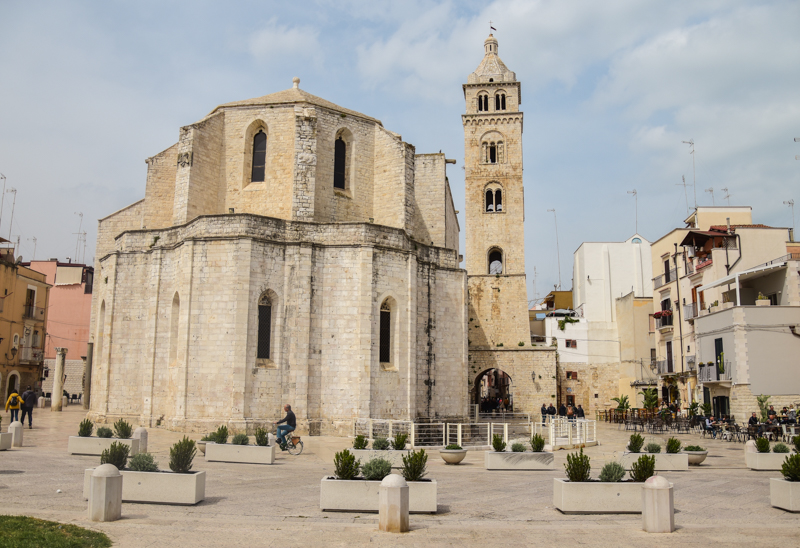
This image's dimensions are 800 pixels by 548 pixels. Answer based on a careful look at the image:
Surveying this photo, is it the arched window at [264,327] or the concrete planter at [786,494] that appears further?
the arched window at [264,327]

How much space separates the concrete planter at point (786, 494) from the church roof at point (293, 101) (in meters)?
20.8

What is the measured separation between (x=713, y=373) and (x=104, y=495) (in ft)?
86.7

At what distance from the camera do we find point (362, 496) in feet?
31.2

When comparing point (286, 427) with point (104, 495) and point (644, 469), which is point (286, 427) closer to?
point (104, 495)

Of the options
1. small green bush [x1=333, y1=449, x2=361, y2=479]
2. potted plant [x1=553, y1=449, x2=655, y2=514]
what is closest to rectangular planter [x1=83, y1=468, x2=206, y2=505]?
small green bush [x1=333, y1=449, x2=361, y2=479]

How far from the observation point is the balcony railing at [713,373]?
26797 mm

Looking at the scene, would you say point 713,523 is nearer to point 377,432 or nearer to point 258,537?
point 258,537

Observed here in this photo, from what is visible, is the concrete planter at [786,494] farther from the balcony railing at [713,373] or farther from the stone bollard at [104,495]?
the balcony railing at [713,373]

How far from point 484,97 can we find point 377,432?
2652 centimetres

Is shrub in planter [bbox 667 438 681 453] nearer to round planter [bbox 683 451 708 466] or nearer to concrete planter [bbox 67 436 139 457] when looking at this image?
round planter [bbox 683 451 708 466]

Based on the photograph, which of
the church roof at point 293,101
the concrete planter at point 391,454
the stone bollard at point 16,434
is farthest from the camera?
the church roof at point 293,101

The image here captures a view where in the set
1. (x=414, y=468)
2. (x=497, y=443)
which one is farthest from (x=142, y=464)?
(x=497, y=443)

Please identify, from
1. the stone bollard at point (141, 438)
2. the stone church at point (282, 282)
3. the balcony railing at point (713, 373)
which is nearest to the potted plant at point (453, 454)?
the stone church at point (282, 282)

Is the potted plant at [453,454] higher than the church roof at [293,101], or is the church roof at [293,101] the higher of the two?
the church roof at [293,101]
